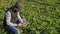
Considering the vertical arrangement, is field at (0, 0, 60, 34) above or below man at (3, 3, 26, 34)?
below

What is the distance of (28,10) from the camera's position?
12234 millimetres

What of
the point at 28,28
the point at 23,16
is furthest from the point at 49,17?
the point at 28,28

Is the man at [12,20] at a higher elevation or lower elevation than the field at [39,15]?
higher

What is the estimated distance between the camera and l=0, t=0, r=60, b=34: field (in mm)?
9656

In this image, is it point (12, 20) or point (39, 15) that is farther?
point (39, 15)

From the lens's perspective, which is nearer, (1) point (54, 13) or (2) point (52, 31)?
(2) point (52, 31)

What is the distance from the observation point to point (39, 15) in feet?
38.4

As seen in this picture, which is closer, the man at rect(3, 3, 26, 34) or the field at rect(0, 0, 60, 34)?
the man at rect(3, 3, 26, 34)

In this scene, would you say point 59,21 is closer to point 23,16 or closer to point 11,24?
point 23,16

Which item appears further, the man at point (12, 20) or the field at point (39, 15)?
the field at point (39, 15)

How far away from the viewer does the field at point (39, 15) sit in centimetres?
966

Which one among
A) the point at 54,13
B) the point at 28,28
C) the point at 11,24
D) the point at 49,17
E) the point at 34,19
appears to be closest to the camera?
the point at 11,24

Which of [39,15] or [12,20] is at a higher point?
[12,20]

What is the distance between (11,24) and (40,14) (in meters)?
4.29
